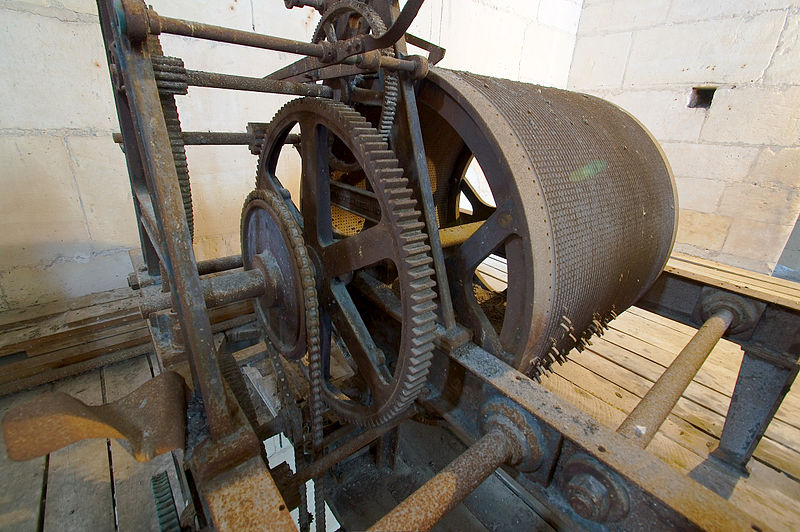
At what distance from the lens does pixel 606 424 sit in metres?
2.08

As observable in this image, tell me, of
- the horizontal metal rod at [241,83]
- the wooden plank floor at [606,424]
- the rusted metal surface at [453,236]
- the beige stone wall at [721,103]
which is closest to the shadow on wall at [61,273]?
the wooden plank floor at [606,424]

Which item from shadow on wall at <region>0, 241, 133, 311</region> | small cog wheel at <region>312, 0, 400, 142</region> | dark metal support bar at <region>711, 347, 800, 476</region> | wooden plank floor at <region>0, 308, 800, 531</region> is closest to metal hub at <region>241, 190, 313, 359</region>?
small cog wheel at <region>312, 0, 400, 142</region>

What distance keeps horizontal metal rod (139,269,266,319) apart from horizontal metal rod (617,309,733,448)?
47.9 inches

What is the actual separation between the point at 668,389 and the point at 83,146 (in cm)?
296

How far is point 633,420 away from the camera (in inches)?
45.9

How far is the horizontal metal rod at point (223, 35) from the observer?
0.87 metres

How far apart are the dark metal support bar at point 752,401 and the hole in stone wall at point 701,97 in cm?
316

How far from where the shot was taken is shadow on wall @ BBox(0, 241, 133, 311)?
83.9 inches

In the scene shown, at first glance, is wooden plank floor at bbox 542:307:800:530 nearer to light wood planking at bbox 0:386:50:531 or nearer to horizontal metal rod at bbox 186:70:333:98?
horizontal metal rod at bbox 186:70:333:98

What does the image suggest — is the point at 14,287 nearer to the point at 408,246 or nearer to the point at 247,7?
the point at 247,7

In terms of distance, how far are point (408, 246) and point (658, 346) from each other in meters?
2.67

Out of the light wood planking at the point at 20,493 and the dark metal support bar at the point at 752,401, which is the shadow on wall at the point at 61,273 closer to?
Answer: the light wood planking at the point at 20,493

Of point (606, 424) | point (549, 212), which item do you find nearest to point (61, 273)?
point (549, 212)

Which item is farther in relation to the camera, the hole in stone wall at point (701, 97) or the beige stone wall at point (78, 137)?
the hole in stone wall at point (701, 97)
